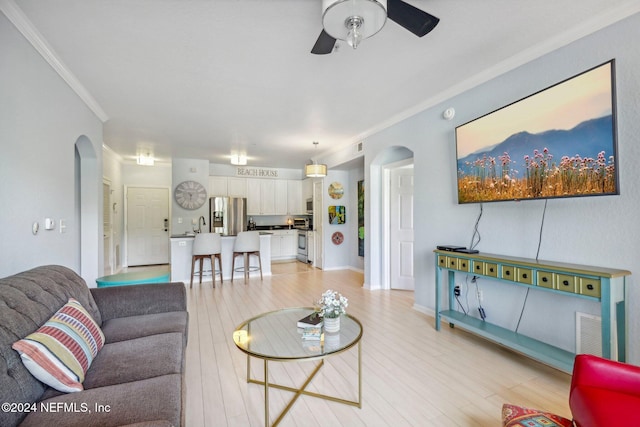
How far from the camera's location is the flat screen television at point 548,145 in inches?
77.4

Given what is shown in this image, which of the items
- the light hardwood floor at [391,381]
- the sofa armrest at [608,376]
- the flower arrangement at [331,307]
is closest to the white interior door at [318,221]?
the light hardwood floor at [391,381]

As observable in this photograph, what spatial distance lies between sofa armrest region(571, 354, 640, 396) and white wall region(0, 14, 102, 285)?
3.37m

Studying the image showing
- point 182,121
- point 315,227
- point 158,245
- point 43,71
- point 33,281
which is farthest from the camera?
point 158,245

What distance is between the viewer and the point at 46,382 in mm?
1252

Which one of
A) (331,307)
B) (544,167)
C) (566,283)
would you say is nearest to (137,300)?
(331,307)

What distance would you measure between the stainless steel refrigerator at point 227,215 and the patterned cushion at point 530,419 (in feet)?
21.4

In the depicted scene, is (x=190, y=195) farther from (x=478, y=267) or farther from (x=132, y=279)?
(x=478, y=267)

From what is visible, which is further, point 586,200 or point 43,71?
point 43,71

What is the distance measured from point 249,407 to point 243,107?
332 centimetres

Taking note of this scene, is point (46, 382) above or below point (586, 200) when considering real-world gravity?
below

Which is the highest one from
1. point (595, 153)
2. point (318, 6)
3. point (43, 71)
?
point (318, 6)

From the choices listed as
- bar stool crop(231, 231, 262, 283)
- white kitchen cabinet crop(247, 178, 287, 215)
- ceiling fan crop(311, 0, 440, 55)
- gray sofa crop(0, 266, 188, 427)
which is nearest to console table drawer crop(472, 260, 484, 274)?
ceiling fan crop(311, 0, 440, 55)

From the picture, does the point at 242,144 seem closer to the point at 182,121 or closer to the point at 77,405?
the point at 182,121

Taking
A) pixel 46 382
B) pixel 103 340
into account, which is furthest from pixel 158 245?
pixel 46 382
